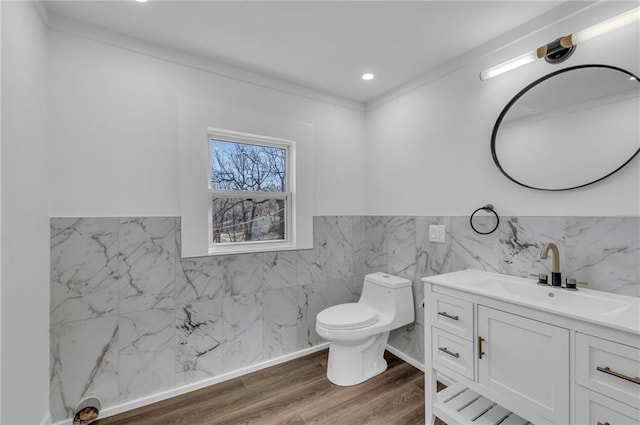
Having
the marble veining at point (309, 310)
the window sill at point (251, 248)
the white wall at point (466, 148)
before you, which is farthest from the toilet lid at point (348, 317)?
the white wall at point (466, 148)

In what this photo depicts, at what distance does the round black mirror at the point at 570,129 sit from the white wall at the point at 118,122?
190 cm

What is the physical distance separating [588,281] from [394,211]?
4.49 feet

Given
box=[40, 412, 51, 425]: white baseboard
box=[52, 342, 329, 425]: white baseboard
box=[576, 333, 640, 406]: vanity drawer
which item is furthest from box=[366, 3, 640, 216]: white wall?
box=[40, 412, 51, 425]: white baseboard

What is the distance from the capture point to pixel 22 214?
1279 mm

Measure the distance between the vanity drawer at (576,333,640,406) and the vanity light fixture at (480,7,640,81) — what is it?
1.40 meters

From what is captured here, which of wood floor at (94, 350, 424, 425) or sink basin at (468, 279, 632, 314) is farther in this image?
wood floor at (94, 350, 424, 425)

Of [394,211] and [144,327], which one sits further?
[394,211]

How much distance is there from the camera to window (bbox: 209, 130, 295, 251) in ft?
7.22

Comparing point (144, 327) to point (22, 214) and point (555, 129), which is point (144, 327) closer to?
point (22, 214)

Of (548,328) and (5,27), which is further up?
(5,27)

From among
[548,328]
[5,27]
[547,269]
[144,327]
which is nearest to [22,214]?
[5,27]

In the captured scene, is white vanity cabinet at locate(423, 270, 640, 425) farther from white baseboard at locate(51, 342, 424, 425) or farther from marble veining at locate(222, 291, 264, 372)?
marble veining at locate(222, 291, 264, 372)

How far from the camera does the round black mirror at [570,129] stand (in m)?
1.36

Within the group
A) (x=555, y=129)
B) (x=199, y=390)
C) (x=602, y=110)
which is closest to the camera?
(x=602, y=110)
